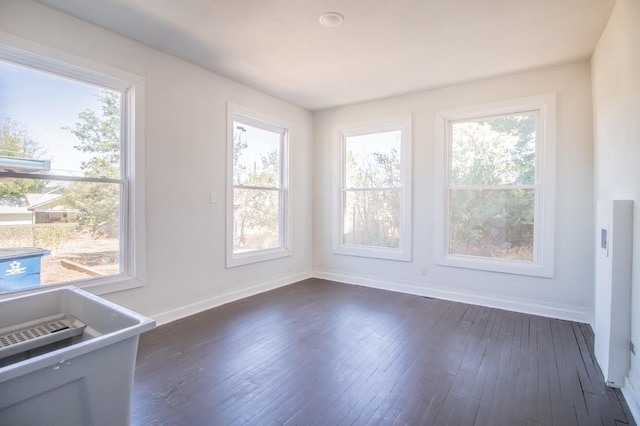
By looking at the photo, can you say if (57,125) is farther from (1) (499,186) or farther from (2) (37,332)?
(1) (499,186)

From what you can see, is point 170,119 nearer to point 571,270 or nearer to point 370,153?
Answer: point 370,153

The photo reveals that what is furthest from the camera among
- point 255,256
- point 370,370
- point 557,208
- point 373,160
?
point 373,160

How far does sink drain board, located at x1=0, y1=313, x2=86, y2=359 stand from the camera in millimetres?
1205

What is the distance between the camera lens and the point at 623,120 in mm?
2234

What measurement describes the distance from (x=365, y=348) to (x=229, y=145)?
2.67 m

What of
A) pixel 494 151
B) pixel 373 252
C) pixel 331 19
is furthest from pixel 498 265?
pixel 331 19

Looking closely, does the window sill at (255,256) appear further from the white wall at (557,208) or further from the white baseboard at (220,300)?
the white wall at (557,208)

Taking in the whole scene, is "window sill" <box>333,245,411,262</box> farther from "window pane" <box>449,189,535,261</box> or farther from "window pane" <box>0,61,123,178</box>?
"window pane" <box>0,61,123,178</box>

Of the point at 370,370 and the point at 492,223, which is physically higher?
the point at 492,223

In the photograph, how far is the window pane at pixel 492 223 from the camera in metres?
3.69

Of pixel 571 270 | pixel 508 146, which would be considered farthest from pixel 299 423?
pixel 508 146

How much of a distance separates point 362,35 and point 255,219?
2.54m

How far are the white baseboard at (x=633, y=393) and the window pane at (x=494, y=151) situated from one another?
2.19 m

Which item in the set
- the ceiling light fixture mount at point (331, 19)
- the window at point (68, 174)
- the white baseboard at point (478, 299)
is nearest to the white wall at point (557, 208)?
the white baseboard at point (478, 299)
